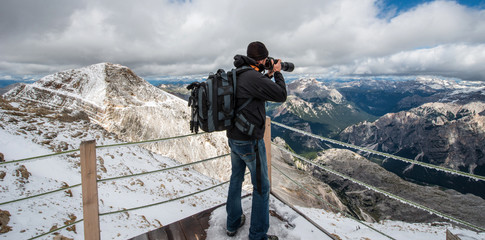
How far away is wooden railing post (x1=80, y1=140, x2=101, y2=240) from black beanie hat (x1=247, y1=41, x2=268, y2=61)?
3330mm

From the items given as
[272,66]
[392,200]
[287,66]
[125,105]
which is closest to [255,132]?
[272,66]

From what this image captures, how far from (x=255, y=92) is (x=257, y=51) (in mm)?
830

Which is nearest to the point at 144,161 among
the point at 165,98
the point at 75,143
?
the point at 75,143

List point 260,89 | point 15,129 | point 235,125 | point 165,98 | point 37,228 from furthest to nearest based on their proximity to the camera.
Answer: point 165,98 → point 15,129 → point 37,228 → point 235,125 → point 260,89

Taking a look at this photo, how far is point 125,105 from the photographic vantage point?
34469mm

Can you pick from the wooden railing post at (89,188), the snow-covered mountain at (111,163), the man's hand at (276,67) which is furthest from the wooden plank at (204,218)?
the man's hand at (276,67)

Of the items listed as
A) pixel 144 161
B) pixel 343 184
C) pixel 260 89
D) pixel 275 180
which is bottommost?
pixel 343 184

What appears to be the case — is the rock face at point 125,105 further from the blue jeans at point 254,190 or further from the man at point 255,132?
the man at point 255,132

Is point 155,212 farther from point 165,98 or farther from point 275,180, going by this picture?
point 275,180

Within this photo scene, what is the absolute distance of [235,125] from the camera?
4.18 m

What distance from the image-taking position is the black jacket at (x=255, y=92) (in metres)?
3.76

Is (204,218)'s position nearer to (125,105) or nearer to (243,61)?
(243,61)

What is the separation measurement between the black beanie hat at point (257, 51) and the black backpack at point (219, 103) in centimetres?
29

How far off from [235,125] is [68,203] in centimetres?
950
